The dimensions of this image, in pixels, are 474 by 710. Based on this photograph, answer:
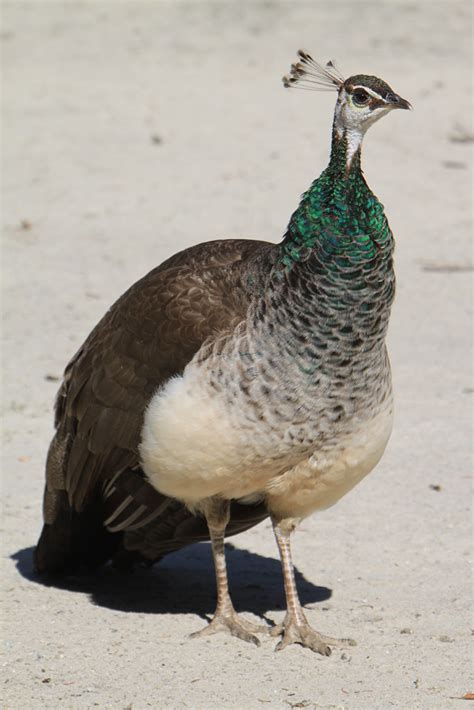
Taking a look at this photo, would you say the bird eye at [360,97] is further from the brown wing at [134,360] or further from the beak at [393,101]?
the brown wing at [134,360]

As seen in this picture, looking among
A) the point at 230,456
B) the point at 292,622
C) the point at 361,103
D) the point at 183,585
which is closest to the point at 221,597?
the point at 292,622

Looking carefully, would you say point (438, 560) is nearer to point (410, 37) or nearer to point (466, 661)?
point (466, 661)

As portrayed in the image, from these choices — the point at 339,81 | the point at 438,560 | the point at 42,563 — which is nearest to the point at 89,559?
the point at 42,563

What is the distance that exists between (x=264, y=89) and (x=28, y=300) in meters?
4.42

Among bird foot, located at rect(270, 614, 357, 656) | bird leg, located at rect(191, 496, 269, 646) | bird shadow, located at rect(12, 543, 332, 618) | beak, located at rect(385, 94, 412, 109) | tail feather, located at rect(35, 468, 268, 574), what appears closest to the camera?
beak, located at rect(385, 94, 412, 109)

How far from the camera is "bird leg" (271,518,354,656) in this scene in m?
4.94

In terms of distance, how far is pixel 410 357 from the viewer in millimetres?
8039

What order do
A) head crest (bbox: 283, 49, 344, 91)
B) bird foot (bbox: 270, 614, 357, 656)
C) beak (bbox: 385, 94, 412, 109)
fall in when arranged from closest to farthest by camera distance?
beak (bbox: 385, 94, 412, 109), head crest (bbox: 283, 49, 344, 91), bird foot (bbox: 270, 614, 357, 656)

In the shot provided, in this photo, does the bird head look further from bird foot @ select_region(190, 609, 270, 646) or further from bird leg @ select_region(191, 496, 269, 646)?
bird foot @ select_region(190, 609, 270, 646)

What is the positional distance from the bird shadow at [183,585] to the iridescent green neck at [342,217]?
5.34ft

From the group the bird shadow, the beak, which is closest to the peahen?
the beak

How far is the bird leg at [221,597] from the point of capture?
504cm

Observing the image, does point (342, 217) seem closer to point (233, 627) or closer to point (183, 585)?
point (233, 627)

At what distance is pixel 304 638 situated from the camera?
195 inches
